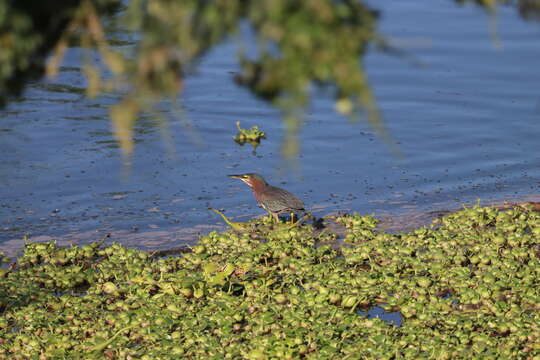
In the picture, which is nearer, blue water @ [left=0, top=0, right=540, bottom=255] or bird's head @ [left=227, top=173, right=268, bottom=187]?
bird's head @ [left=227, top=173, right=268, bottom=187]

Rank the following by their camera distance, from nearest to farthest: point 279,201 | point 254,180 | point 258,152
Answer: point 279,201 < point 254,180 < point 258,152

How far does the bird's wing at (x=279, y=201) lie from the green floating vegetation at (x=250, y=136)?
2.69 m

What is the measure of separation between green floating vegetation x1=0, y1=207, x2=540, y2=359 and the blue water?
103 centimetres

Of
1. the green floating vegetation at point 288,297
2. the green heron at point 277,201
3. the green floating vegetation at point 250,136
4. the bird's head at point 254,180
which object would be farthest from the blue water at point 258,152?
the green floating vegetation at point 288,297

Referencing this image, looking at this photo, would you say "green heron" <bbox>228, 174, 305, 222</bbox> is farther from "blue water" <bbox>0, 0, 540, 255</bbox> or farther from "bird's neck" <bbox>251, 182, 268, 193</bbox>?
"blue water" <bbox>0, 0, 540, 255</bbox>

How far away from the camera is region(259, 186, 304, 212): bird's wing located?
923cm

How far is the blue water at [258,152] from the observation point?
10.1 meters

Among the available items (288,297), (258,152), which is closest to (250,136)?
(258,152)

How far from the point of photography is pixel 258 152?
11.9 m

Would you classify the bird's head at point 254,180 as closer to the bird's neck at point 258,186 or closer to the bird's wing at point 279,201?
the bird's neck at point 258,186

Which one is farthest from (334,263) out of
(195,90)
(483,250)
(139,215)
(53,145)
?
(195,90)

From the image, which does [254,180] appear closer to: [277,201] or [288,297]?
[277,201]

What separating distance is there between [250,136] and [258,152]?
0.96 ft

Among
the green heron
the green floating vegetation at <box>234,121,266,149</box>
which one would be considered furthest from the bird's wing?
the green floating vegetation at <box>234,121,266,149</box>
